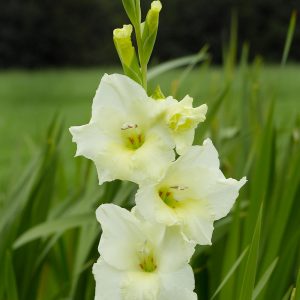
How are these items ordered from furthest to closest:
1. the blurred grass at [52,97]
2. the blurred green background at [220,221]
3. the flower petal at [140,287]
→ the blurred grass at [52,97] < the blurred green background at [220,221] < the flower petal at [140,287]

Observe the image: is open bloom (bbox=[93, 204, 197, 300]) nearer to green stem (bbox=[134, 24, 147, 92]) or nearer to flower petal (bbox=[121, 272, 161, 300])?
flower petal (bbox=[121, 272, 161, 300])

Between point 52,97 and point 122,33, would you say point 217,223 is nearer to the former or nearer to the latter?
point 122,33

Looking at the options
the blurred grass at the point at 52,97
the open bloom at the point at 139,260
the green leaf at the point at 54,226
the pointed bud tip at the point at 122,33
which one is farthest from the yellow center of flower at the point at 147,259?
the blurred grass at the point at 52,97

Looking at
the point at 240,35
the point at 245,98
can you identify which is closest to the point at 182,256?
the point at 245,98

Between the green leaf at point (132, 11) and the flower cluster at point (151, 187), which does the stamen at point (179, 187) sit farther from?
the green leaf at point (132, 11)

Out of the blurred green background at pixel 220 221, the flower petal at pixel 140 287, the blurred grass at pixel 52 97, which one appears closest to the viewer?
the flower petal at pixel 140 287

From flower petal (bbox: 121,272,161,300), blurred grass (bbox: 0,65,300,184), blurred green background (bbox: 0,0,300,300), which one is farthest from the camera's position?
blurred grass (bbox: 0,65,300,184)

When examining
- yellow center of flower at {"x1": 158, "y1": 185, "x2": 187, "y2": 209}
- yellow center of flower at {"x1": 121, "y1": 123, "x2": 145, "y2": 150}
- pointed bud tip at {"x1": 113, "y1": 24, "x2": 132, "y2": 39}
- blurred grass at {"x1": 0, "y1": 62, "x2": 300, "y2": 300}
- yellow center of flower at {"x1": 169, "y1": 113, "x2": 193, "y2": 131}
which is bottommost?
blurred grass at {"x1": 0, "y1": 62, "x2": 300, "y2": 300}

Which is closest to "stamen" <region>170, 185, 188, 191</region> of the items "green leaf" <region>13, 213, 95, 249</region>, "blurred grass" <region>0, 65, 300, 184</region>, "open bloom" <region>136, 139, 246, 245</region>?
"open bloom" <region>136, 139, 246, 245</region>
